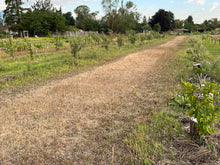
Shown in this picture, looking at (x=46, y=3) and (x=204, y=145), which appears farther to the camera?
(x=46, y=3)

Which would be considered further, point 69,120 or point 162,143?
point 69,120

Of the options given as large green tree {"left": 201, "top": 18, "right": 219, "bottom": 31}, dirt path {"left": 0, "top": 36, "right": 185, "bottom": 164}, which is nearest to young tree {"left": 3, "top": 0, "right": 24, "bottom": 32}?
dirt path {"left": 0, "top": 36, "right": 185, "bottom": 164}

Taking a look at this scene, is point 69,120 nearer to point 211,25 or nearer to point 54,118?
point 54,118

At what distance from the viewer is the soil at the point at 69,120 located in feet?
9.16

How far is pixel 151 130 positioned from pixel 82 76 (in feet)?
16.2

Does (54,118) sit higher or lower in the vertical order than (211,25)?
lower

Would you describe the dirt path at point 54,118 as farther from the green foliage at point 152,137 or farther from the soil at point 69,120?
the green foliage at point 152,137

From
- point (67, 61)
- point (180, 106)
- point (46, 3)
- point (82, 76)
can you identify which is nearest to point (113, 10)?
point (46, 3)

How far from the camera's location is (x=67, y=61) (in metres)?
10.5

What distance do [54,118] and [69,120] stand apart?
0.37 m

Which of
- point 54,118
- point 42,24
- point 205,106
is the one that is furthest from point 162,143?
point 42,24

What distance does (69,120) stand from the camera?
12.5ft

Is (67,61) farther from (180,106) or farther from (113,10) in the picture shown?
(113,10)

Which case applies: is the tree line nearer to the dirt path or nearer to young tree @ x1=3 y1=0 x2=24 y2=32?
young tree @ x1=3 y1=0 x2=24 y2=32
